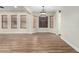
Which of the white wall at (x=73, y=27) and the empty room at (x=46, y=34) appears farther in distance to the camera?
the empty room at (x=46, y=34)

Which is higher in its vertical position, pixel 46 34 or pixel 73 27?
pixel 73 27

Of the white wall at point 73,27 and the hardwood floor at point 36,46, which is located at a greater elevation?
the white wall at point 73,27

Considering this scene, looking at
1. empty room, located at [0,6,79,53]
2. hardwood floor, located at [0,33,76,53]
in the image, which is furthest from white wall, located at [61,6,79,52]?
hardwood floor, located at [0,33,76,53]

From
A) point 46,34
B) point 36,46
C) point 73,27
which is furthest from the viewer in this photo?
point 46,34

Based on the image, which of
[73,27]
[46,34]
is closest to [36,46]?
[73,27]

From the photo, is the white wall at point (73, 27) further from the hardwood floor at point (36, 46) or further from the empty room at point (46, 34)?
the hardwood floor at point (36, 46)

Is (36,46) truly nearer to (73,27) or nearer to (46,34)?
(73,27)

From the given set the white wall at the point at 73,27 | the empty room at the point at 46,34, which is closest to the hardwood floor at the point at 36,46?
the empty room at the point at 46,34

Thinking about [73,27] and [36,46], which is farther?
[36,46]

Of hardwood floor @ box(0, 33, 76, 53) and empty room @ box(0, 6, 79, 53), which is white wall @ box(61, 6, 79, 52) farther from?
hardwood floor @ box(0, 33, 76, 53)

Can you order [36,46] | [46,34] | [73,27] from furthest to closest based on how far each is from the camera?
[46,34] < [36,46] < [73,27]
